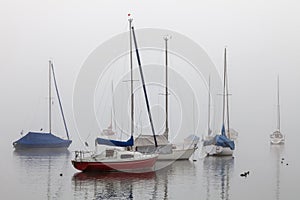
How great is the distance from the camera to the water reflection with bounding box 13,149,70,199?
3366 centimetres

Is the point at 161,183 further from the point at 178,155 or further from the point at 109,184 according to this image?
the point at 178,155

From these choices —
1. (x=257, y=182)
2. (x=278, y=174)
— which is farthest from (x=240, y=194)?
(x=278, y=174)

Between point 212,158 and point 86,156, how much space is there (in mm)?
19633

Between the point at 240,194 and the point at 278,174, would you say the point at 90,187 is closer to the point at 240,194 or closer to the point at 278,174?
the point at 240,194

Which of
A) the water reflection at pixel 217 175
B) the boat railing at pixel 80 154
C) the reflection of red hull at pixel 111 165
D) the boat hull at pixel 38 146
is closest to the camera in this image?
the water reflection at pixel 217 175

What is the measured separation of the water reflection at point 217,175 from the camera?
33.6 meters

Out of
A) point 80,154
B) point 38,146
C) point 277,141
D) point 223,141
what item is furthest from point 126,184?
point 277,141

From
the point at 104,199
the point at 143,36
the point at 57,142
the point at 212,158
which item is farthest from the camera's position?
the point at 57,142

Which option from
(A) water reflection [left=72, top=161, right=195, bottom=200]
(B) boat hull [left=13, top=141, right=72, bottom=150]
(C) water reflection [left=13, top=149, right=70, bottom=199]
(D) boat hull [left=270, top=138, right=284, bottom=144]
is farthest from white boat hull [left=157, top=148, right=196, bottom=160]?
(D) boat hull [left=270, top=138, right=284, bottom=144]

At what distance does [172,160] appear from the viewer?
51000mm

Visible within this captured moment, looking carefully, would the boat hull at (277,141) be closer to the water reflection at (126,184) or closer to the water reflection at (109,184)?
the water reflection at (126,184)

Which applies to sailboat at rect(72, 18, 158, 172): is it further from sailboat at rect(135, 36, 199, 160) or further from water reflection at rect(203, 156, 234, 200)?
sailboat at rect(135, 36, 199, 160)

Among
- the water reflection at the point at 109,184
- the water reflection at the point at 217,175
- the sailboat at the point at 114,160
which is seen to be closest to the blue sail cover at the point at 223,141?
the water reflection at the point at 217,175

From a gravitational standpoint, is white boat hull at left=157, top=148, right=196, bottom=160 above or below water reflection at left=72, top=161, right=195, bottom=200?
above
